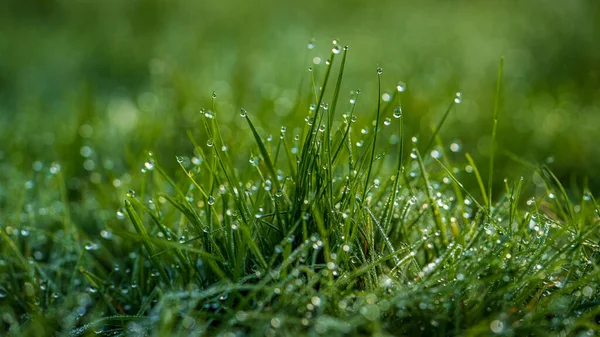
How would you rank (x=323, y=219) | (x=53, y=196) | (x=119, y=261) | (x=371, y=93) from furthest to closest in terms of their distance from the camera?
1. (x=371, y=93)
2. (x=53, y=196)
3. (x=119, y=261)
4. (x=323, y=219)

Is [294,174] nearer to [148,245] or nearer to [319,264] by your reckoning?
[319,264]

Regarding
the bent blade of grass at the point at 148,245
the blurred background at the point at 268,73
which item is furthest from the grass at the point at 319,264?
the blurred background at the point at 268,73

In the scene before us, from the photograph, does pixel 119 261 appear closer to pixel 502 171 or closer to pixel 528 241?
pixel 528 241

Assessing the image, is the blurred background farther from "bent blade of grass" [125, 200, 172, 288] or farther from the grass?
"bent blade of grass" [125, 200, 172, 288]

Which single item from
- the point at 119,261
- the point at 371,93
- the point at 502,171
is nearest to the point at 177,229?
the point at 119,261

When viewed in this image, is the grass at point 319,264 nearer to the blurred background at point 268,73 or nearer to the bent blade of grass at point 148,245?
the bent blade of grass at point 148,245

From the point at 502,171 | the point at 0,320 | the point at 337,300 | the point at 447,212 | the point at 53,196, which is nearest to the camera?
the point at 337,300
